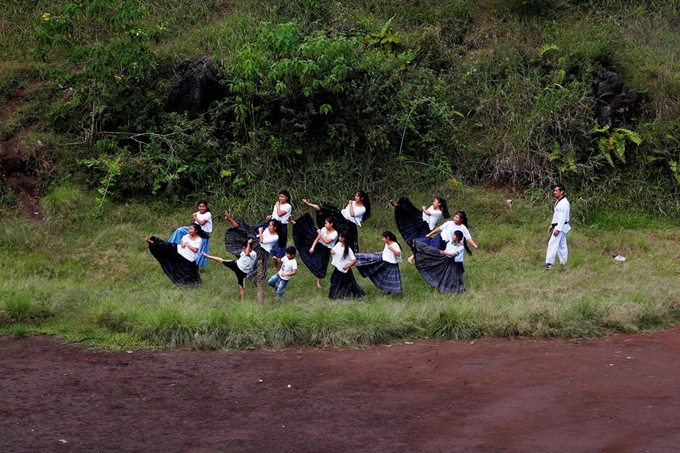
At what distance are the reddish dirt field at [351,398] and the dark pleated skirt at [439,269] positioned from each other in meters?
1.88

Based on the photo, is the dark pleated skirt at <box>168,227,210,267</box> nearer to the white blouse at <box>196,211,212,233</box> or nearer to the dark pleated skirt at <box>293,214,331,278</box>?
the white blouse at <box>196,211,212,233</box>

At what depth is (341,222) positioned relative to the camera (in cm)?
1410

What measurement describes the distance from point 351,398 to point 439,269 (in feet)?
13.9

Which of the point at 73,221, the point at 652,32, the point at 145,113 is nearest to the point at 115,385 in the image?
the point at 73,221

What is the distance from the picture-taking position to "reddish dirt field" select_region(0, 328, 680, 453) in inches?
317

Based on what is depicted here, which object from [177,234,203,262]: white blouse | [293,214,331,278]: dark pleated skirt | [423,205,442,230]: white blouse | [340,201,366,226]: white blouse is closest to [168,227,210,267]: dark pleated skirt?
[177,234,203,262]: white blouse

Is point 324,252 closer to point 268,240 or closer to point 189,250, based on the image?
point 268,240

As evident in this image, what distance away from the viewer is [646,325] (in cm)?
1164

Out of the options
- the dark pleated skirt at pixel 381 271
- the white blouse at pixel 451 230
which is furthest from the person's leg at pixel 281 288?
the white blouse at pixel 451 230

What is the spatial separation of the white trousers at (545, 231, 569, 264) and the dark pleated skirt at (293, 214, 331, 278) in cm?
366

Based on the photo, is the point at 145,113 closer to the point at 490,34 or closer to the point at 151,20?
the point at 151,20

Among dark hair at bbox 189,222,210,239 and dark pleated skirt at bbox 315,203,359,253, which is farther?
dark pleated skirt at bbox 315,203,359,253

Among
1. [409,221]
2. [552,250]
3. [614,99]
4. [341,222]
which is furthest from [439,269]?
[614,99]

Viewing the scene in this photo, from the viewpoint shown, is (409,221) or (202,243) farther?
(409,221)
